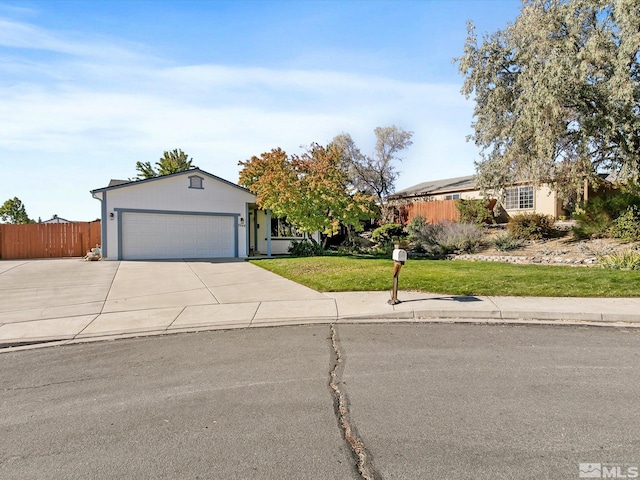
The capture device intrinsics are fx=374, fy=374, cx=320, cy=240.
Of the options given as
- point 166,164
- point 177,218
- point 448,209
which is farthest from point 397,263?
point 166,164

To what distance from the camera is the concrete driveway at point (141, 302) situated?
651cm

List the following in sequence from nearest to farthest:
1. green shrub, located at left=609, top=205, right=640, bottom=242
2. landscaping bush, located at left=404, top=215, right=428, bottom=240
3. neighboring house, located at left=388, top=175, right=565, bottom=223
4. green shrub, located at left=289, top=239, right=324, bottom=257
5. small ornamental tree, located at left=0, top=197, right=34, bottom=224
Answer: green shrub, located at left=609, top=205, right=640, bottom=242
green shrub, located at left=289, top=239, right=324, bottom=257
landscaping bush, located at left=404, top=215, right=428, bottom=240
neighboring house, located at left=388, top=175, right=565, bottom=223
small ornamental tree, located at left=0, top=197, right=34, bottom=224

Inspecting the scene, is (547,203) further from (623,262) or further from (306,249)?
(306,249)

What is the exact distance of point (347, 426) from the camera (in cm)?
314

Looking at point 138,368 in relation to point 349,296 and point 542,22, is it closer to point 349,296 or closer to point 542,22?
point 349,296

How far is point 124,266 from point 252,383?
13.0 meters

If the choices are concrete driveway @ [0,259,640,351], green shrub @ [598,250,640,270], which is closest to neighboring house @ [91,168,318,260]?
concrete driveway @ [0,259,640,351]

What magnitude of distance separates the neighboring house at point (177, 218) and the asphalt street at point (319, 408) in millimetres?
13424

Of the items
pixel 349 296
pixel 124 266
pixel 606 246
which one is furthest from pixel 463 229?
pixel 124 266

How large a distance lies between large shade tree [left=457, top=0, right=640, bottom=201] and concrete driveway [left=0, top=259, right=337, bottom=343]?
1175cm

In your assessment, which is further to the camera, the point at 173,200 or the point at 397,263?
the point at 173,200

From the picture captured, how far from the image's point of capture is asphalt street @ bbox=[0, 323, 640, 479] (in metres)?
2.66

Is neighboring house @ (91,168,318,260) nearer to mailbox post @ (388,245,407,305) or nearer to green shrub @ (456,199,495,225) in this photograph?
green shrub @ (456,199,495,225)

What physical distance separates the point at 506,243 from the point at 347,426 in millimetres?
15936
